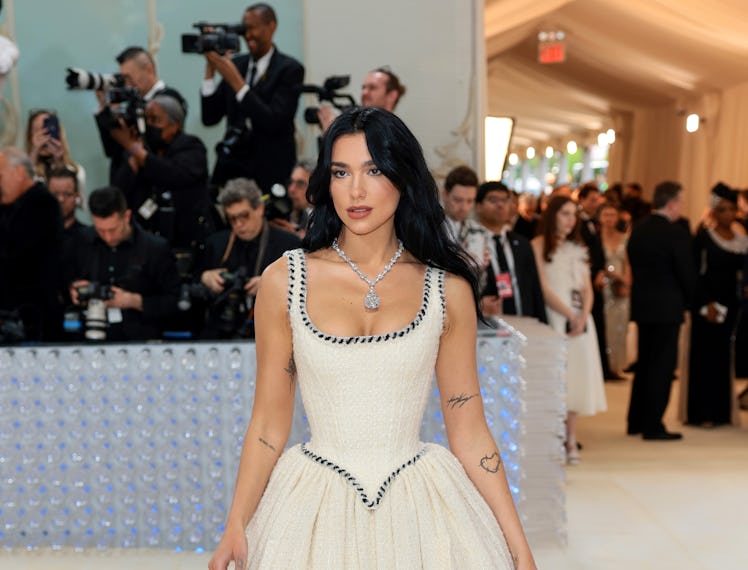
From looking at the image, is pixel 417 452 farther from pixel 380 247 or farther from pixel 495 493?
pixel 380 247

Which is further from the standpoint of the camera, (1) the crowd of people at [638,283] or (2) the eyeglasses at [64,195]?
(1) the crowd of people at [638,283]

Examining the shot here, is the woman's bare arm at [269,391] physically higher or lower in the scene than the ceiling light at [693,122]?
lower

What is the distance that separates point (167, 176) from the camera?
5543 mm

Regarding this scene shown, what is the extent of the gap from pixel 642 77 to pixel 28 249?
969cm

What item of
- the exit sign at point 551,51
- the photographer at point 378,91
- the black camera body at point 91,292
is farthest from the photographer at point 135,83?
the exit sign at point 551,51

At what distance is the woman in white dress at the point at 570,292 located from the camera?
246 inches

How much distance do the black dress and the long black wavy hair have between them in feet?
18.1

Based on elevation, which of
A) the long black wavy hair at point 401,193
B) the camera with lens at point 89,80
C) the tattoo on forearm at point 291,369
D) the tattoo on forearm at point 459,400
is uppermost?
the camera with lens at point 89,80

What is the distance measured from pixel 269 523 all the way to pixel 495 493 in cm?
41

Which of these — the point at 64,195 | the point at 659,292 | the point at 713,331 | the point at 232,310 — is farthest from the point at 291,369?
the point at 713,331

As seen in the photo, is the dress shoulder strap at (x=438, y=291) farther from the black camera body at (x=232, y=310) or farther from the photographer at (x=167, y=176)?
the photographer at (x=167, y=176)

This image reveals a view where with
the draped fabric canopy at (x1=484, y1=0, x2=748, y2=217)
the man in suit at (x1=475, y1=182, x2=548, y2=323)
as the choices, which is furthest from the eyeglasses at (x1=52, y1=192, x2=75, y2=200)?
the draped fabric canopy at (x1=484, y1=0, x2=748, y2=217)

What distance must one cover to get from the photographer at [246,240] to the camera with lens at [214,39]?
1135 millimetres

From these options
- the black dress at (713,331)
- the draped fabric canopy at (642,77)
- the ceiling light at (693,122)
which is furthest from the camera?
the ceiling light at (693,122)
